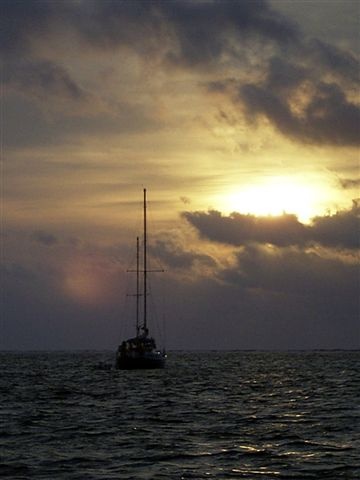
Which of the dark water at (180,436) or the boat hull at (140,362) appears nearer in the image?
the dark water at (180,436)

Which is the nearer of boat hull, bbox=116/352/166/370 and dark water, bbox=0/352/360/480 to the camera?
dark water, bbox=0/352/360/480

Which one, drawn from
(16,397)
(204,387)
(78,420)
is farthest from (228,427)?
(204,387)

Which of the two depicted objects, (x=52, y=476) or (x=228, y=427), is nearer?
(x=52, y=476)

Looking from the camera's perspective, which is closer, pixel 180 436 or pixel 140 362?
pixel 180 436

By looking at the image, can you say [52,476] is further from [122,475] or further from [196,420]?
[196,420]

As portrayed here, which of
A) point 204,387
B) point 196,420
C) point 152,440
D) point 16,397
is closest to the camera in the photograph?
point 152,440

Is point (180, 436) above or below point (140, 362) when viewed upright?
below

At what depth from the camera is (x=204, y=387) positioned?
76375 mm

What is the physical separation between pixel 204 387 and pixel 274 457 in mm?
45608

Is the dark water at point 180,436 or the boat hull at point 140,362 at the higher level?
the boat hull at point 140,362

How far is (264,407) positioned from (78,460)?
25207mm

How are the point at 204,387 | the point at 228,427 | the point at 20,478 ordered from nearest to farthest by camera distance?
the point at 20,478
the point at 228,427
the point at 204,387

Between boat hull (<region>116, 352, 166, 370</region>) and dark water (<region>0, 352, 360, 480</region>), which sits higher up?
boat hull (<region>116, 352, 166, 370</region>)

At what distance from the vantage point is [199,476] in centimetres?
2716
